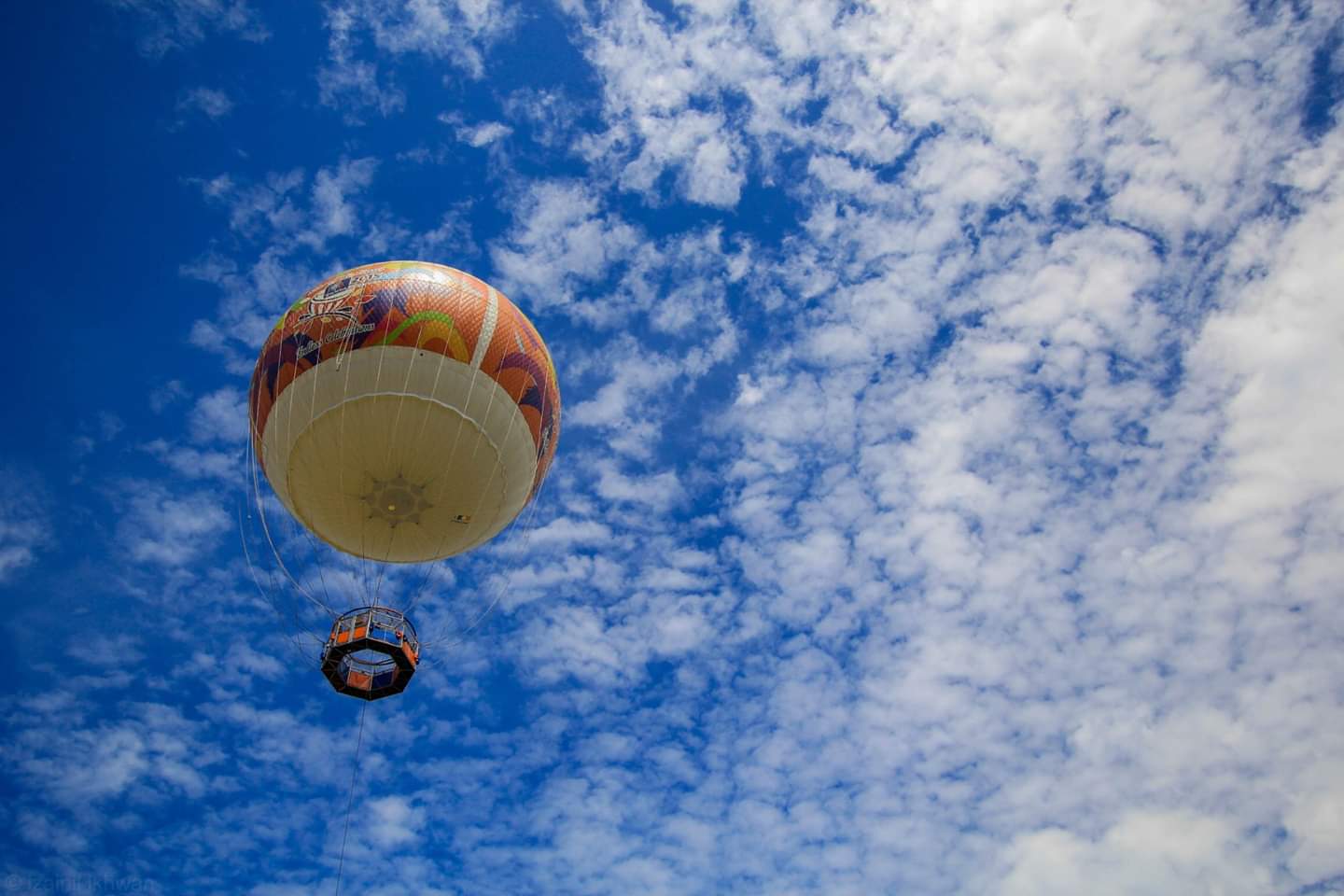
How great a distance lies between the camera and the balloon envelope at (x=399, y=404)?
60.9 ft

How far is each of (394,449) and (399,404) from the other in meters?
1.03

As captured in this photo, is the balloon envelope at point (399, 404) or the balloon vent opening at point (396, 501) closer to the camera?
the balloon envelope at point (399, 404)

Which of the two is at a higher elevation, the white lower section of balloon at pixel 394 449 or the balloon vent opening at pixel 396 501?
the white lower section of balloon at pixel 394 449

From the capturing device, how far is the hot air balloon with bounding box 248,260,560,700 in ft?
60.8

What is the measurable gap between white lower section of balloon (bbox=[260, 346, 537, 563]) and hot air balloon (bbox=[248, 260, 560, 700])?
0.03 metres

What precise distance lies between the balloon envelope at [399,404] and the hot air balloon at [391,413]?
0.03 metres

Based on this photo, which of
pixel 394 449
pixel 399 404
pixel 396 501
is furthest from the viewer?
pixel 396 501

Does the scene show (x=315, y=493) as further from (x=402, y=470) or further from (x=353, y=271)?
(x=353, y=271)

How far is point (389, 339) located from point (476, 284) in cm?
284

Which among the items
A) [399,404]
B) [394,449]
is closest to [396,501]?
[394,449]

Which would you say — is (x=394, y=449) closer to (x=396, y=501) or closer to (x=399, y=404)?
(x=399, y=404)

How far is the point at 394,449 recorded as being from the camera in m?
18.9

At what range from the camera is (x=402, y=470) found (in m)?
19.2

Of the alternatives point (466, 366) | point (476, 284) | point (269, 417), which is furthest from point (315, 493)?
point (476, 284)
